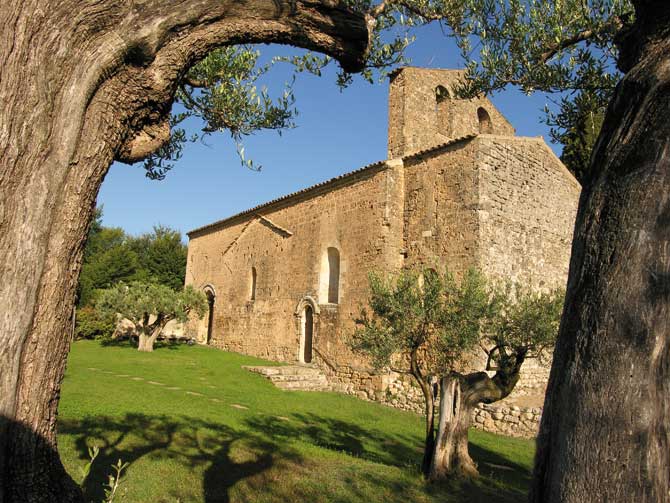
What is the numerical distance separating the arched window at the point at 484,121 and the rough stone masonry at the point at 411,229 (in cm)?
4

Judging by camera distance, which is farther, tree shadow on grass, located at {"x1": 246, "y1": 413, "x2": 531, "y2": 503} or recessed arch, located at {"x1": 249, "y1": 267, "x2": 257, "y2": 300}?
recessed arch, located at {"x1": 249, "y1": 267, "x2": 257, "y2": 300}

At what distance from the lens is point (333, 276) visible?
18.3 meters

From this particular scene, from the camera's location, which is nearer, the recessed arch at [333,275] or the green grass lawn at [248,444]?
the green grass lawn at [248,444]

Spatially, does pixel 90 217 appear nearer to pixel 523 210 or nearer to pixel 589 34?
pixel 589 34

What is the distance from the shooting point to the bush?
1008 inches

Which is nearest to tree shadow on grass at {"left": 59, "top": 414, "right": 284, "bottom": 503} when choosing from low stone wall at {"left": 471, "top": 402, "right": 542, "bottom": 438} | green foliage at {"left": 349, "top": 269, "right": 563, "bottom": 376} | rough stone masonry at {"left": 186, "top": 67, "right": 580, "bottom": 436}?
green foliage at {"left": 349, "top": 269, "right": 563, "bottom": 376}

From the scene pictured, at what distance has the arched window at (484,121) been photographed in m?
19.3

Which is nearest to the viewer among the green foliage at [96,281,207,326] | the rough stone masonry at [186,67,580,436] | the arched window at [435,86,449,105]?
the rough stone masonry at [186,67,580,436]

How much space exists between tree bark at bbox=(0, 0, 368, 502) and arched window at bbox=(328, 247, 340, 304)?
15618 mm

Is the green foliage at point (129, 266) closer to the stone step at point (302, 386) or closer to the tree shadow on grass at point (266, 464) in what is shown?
the stone step at point (302, 386)

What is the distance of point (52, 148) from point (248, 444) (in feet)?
23.3

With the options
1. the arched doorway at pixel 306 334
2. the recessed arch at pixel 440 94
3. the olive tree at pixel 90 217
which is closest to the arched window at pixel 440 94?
the recessed arch at pixel 440 94

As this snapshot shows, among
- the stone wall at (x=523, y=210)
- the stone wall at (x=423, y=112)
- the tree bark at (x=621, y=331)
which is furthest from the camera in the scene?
the stone wall at (x=423, y=112)

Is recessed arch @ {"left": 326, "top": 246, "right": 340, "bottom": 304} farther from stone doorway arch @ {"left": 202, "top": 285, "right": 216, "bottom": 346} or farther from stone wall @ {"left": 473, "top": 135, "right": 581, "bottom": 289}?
stone doorway arch @ {"left": 202, "top": 285, "right": 216, "bottom": 346}
